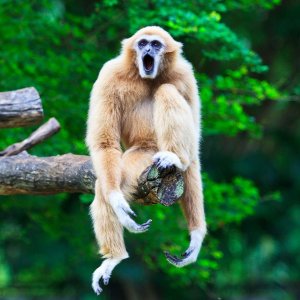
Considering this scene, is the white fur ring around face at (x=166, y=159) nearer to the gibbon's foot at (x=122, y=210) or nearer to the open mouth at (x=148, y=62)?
the gibbon's foot at (x=122, y=210)

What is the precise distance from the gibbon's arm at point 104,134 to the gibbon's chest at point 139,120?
91 millimetres

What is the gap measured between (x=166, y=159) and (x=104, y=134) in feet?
2.75

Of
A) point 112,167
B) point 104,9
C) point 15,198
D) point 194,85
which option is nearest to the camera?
point 112,167

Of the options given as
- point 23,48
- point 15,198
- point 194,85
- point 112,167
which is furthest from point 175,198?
point 15,198

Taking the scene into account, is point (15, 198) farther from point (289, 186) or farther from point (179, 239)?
point (289, 186)

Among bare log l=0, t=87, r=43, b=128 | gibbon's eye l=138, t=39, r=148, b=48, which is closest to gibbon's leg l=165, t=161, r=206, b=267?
gibbon's eye l=138, t=39, r=148, b=48

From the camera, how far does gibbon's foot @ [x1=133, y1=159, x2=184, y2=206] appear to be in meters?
5.99

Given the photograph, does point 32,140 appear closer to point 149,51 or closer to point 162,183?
point 149,51

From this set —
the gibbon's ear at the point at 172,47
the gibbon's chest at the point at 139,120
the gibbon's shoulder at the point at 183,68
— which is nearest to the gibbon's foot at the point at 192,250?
the gibbon's chest at the point at 139,120

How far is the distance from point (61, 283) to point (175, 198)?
36.9 feet

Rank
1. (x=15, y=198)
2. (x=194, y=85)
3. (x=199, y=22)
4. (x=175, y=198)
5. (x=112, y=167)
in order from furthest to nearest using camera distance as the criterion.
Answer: (x=15, y=198) < (x=199, y=22) < (x=194, y=85) < (x=112, y=167) < (x=175, y=198)

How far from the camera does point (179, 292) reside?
16484mm

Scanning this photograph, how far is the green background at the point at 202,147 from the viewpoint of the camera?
980cm

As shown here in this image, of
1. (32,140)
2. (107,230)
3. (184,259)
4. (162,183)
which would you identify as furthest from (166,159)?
(32,140)
